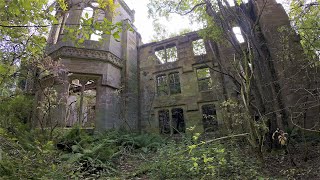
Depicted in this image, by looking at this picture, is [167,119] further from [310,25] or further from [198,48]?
[310,25]

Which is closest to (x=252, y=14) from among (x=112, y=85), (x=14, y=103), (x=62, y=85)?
(x=112, y=85)

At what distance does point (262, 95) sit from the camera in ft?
22.7

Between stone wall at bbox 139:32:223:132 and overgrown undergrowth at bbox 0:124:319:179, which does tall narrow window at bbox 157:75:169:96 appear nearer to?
stone wall at bbox 139:32:223:132

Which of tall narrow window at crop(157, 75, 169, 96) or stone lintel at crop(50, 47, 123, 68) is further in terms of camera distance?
tall narrow window at crop(157, 75, 169, 96)

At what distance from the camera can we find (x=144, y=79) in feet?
46.4

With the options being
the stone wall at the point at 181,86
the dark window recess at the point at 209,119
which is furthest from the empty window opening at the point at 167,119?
the dark window recess at the point at 209,119

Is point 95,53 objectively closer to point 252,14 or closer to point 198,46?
point 198,46

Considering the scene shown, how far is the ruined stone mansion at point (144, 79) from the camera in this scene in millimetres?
10836

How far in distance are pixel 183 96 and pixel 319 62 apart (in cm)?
774

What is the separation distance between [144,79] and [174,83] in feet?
7.40

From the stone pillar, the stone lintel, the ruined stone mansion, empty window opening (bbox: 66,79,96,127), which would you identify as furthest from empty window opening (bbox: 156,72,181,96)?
empty window opening (bbox: 66,79,96,127)

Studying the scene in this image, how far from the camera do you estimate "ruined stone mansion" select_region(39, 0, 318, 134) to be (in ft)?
35.6

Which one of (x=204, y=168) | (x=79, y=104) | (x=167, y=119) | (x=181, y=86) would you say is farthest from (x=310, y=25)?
(x=79, y=104)

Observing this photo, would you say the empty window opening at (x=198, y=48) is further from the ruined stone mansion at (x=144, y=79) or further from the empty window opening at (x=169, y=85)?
the empty window opening at (x=169, y=85)
